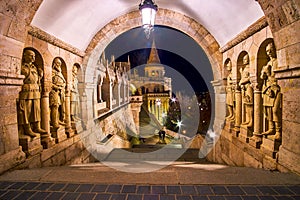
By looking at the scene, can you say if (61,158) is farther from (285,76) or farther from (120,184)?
(285,76)

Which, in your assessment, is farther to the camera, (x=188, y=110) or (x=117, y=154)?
(x=188, y=110)

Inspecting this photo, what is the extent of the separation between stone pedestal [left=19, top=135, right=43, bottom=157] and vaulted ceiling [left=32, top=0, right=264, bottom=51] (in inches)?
84.6

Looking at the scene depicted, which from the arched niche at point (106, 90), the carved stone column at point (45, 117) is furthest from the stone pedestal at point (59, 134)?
the arched niche at point (106, 90)

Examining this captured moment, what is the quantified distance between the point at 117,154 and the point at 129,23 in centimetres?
437

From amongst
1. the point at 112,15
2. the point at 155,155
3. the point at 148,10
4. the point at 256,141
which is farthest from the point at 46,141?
the point at 256,141

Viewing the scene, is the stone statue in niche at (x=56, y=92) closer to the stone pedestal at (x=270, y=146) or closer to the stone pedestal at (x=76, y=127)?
the stone pedestal at (x=76, y=127)

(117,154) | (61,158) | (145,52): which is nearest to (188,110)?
(145,52)

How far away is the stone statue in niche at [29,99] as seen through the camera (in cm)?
356

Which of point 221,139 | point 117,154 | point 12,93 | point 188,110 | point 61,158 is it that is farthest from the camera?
point 188,110

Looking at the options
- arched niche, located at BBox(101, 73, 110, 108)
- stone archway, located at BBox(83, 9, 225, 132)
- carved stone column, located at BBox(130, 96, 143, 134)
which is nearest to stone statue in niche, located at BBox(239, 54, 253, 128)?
stone archway, located at BBox(83, 9, 225, 132)

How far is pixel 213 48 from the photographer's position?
5902 mm

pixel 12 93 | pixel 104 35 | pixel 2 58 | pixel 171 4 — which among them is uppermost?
pixel 171 4

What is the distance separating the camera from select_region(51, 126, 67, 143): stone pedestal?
4.49 metres

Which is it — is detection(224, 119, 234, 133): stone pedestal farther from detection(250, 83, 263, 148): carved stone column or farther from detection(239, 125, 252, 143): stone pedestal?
detection(250, 83, 263, 148): carved stone column
